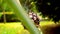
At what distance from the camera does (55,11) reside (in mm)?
4875

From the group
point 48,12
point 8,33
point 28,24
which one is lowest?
point 8,33

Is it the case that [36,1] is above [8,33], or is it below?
above

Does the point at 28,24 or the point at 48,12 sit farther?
the point at 48,12

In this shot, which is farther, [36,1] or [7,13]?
[7,13]

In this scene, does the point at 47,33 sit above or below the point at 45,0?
below

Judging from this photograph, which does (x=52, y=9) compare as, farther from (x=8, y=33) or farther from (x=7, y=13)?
(x=7, y=13)

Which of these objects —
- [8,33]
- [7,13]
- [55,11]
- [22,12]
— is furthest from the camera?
[7,13]

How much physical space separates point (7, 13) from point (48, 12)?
792 centimetres

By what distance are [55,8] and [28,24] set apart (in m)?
4.57

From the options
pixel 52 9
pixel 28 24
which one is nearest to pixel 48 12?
pixel 52 9

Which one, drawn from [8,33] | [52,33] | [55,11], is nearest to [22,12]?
[55,11]

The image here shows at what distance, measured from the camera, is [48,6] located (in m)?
4.93

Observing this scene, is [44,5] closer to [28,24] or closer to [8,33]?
[8,33]

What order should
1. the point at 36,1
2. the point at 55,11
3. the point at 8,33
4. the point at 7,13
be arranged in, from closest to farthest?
1. the point at 55,11
2. the point at 36,1
3. the point at 8,33
4. the point at 7,13
